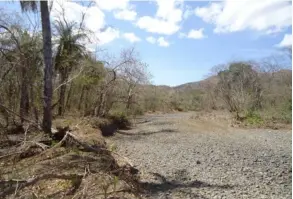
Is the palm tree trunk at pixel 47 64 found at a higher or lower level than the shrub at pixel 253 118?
higher

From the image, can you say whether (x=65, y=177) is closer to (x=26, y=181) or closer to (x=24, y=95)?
(x=26, y=181)

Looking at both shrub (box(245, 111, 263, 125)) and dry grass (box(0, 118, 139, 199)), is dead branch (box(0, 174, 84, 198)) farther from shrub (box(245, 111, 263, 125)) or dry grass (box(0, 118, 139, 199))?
shrub (box(245, 111, 263, 125))

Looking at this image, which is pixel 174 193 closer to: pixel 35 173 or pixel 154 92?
pixel 35 173

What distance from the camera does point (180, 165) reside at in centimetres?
919

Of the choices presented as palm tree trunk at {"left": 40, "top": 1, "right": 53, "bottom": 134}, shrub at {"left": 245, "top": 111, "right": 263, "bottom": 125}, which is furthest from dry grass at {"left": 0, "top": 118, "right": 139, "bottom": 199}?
shrub at {"left": 245, "top": 111, "right": 263, "bottom": 125}

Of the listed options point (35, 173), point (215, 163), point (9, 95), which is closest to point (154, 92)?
point (9, 95)

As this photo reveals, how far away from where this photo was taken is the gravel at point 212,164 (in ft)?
22.7

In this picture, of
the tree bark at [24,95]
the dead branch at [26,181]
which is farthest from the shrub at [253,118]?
the dead branch at [26,181]

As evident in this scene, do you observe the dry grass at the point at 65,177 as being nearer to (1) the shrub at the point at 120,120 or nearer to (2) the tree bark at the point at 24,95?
(2) the tree bark at the point at 24,95

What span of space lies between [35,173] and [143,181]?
7.42ft

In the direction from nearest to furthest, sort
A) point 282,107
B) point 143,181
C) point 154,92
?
point 143,181
point 282,107
point 154,92

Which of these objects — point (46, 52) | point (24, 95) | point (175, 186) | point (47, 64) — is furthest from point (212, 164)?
point (24, 95)

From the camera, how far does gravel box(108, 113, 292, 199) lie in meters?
6.92

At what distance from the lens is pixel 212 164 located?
9203 millimetres
